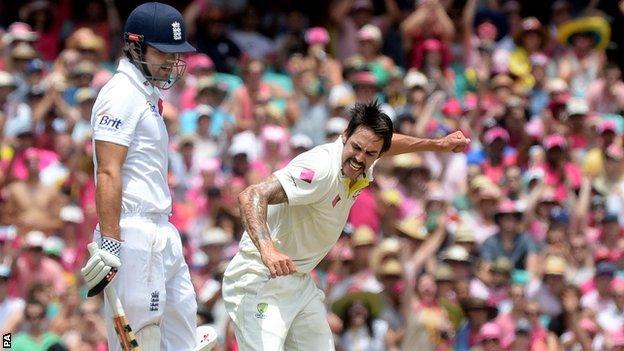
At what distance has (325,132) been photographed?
50.4 feet

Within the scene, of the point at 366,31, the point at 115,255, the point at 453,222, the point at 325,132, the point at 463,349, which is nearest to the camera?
the point at 115,255

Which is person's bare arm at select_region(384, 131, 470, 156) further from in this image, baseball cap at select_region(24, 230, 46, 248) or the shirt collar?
baseball cap at select_region(24, 230, 46, 248)

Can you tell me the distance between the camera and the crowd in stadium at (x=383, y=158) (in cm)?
1329

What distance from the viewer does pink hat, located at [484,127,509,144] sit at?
15.5 metres

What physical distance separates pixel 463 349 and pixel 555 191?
8.96 ft

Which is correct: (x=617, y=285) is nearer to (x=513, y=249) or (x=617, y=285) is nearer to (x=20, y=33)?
(x=513, y=249)

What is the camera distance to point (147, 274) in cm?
862

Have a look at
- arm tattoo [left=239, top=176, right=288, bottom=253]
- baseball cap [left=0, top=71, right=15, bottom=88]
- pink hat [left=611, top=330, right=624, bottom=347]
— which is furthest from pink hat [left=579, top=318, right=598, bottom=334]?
baseball cap [left=0, top=71, right=15, bottom=88]

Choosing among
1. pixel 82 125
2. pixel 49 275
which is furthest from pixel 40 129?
pixel 49 275

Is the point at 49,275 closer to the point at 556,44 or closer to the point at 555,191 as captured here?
the point at 555,191

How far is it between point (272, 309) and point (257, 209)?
32.4 inches

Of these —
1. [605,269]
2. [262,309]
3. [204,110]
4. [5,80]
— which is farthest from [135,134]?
[5,80]

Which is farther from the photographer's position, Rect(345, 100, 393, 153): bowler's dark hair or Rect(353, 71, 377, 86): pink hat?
Rect(353, 71, 377, 86): pink hat

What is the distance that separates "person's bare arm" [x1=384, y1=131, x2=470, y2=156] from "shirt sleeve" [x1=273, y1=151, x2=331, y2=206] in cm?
78
